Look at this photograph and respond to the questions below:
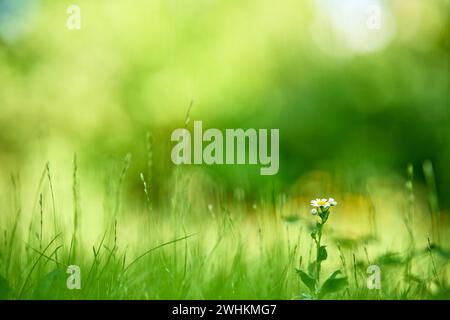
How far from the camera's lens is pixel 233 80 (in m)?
3.23

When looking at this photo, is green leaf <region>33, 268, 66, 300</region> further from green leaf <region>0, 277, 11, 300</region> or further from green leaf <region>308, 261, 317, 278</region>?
green leaf <region>308, 261, 317, 278</region>

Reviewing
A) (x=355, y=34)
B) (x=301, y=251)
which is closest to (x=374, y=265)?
(x=301, y=251)

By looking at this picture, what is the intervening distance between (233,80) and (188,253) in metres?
1.56

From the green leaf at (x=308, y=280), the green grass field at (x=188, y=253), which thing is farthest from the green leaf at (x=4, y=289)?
the green leaf at (x=308, y=280)

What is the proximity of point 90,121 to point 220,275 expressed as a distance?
1.70m

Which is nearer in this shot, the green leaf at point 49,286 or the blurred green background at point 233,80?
the green leaf at point 49,286

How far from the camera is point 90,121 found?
3254 mm

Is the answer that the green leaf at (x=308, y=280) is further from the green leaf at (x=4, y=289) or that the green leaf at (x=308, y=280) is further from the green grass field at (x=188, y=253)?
the green leaf at (x=4, y=289)

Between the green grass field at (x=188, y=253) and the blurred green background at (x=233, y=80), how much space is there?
586 millimetres

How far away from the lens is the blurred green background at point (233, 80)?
2924mm

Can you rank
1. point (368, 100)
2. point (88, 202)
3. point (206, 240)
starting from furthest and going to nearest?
point (368, 100) < point (88, 202) < point (206, 240)

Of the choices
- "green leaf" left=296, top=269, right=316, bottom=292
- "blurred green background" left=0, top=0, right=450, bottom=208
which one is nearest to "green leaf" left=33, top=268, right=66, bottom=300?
"green leaf" left=296, top=269, right=316, bottom=292

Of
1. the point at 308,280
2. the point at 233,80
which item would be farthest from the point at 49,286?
the point at 233,80

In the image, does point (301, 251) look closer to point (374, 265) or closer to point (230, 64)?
point (374, 265)
